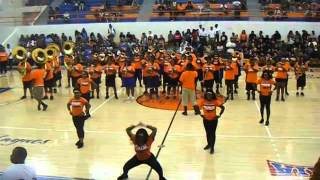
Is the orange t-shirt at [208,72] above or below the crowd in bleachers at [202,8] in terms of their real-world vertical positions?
below

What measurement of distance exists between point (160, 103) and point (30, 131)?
16.6ft

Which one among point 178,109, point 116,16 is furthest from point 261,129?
point 116,16

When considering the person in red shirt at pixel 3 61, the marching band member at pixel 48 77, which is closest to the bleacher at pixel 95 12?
the person in red shirt at pixel 3 61

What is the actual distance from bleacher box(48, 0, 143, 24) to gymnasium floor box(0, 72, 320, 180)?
12670 millimetres

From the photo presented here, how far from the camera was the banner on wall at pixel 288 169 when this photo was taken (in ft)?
30.6

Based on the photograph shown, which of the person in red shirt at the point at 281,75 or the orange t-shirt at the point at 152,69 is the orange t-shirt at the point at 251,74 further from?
the orange t-shirt at the point at 152,69

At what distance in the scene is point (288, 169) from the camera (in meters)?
9.57

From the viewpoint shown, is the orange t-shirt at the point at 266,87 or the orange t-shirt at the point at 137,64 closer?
the orange t-shirt at the point at 266,87

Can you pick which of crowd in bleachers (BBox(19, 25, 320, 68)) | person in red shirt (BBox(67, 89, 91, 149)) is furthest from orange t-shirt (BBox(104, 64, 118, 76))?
crowd in bleachers (BBox(19, 25, 320, 68))

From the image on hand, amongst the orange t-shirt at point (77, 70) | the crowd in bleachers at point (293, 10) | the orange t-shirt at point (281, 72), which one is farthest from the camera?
the crowd in bleachers at point (293, 10)

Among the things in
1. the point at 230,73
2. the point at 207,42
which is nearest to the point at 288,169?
the point at 230,73

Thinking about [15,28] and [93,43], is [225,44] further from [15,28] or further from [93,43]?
[15,28]

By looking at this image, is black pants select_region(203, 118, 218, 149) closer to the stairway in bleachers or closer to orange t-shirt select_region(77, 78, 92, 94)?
orange t-shirt select_region(77, 78, 92, 94)

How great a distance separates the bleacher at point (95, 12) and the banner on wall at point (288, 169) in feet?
65.3
